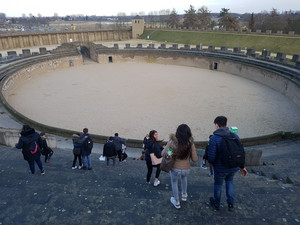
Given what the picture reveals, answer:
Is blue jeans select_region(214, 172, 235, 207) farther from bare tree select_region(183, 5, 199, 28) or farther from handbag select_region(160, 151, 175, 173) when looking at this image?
bare tree select_region(183, 5, 199, 28)

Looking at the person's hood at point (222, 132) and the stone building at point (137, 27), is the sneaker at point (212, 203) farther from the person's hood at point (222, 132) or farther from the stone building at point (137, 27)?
the stone building at point (137, 27)

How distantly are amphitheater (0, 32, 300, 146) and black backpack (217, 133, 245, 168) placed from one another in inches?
301

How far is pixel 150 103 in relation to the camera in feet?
61.4

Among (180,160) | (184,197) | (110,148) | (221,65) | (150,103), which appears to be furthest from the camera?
(221,65)

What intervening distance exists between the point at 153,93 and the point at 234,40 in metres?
29.8

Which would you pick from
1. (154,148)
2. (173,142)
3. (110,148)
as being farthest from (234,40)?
(173,142)

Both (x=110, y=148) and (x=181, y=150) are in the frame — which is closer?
(x=181, y=150)

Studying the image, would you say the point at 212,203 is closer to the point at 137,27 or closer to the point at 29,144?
the point at 29,144

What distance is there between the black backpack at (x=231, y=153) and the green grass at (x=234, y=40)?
117 ft

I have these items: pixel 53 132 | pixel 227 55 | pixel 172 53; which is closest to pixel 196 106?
pixel 53 132

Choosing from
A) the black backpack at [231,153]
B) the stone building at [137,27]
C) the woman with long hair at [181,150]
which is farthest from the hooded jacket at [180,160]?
the stone building at [137,27]

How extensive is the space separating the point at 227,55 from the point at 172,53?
8497 mm

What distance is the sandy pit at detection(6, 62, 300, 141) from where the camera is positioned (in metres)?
14.9

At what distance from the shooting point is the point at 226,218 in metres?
4.20
